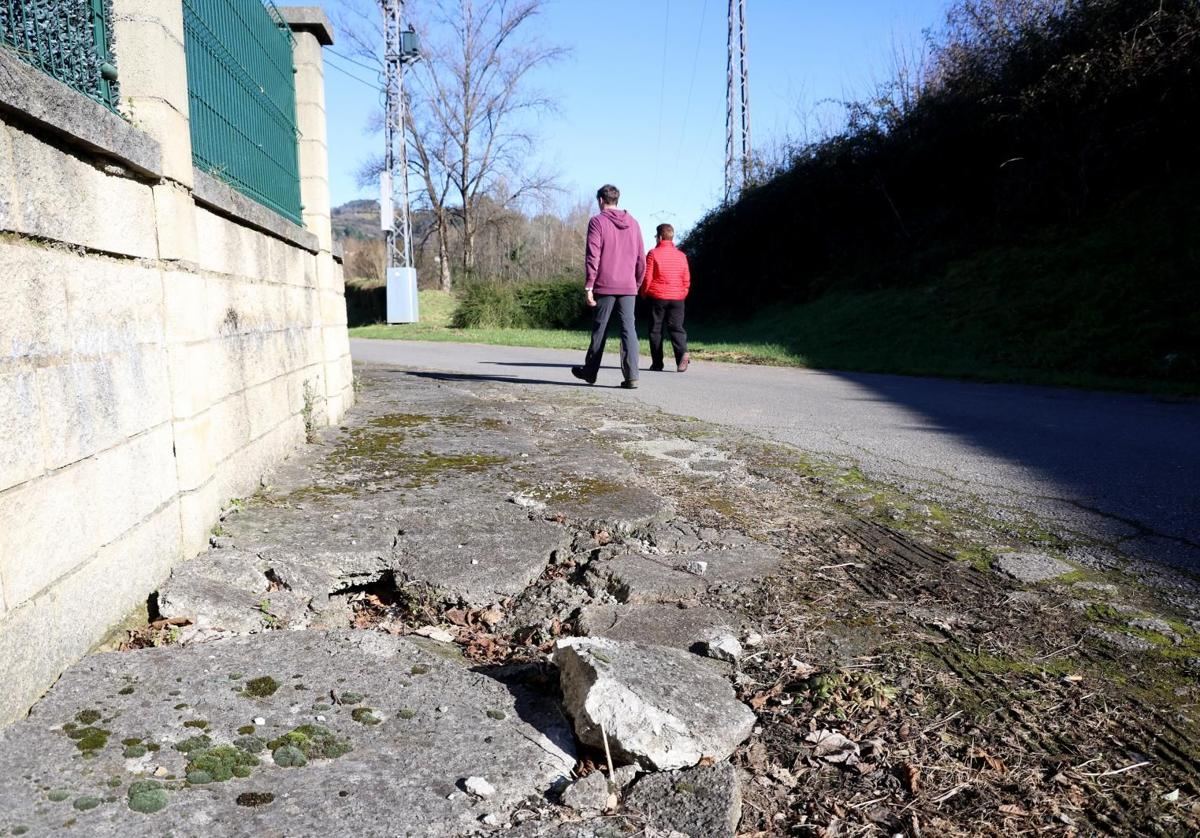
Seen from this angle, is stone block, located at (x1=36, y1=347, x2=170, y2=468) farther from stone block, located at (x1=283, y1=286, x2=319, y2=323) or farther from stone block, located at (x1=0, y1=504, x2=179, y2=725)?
stone block, located at (x1=283, y1=286, x2=319, y2=323)

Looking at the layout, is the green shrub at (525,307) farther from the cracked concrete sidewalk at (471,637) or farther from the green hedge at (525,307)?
the cracked concrete sidewalk at (471,637)

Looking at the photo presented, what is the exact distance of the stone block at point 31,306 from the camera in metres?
2.04

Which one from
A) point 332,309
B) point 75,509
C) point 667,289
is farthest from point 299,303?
point 667,289

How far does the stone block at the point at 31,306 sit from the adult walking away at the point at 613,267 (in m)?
5.72

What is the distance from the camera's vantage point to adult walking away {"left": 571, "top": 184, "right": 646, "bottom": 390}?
7953 millimetres

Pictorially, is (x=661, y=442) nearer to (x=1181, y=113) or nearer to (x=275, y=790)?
(x=275, y=790)

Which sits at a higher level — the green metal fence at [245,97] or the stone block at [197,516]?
the green metal fence at [245,97]

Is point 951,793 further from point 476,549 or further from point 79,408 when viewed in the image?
point 79,408

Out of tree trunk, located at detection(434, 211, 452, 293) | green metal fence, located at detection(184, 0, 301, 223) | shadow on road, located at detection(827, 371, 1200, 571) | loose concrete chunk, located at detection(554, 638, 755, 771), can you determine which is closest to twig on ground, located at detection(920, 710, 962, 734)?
loose concrete chunk, located at detection(554, 638, 755, 771)

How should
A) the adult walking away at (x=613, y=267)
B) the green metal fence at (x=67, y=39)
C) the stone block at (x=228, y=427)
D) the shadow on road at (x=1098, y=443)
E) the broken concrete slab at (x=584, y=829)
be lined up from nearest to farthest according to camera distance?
the broken concrete slab at (x=584, y=829)
the green metal fence at (x=67, y=39)
the stone block at (x=228, y=427)
the shadow on road at (x=1098, y=443)
the adult walking away at (x=613, y=267)

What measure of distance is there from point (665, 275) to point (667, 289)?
162mm

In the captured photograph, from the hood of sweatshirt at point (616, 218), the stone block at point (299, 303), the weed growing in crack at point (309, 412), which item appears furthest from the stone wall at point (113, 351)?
the hood of sweatshirt at point (616, 218)

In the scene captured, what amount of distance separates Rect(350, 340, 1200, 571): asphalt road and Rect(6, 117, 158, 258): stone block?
3.49m

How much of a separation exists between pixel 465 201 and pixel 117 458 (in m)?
37.6
